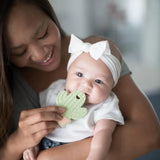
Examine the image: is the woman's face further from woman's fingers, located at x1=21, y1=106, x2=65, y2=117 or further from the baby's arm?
the baby's arm

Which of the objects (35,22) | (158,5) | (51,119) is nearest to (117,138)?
(51,119)

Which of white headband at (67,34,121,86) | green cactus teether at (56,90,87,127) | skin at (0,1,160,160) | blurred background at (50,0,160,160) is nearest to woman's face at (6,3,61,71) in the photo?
skin at (0,1,160,160)

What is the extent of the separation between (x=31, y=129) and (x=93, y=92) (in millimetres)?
305

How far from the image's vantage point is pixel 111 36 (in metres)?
3.53

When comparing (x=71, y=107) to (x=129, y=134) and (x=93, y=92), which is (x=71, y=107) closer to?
(x=93, y=92)

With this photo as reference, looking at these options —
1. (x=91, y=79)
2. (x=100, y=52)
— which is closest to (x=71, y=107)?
(x=91, y=79)

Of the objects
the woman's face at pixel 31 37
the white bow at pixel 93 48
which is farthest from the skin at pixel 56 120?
the white bow at pixel 93 48

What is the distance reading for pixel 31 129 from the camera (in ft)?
3.65

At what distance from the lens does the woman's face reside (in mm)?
1190

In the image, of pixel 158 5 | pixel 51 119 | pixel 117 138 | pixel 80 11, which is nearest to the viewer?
pixel 51 119

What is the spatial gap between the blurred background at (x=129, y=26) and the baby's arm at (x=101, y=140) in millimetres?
2134

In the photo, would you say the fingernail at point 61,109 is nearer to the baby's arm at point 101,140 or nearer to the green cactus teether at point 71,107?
the green cactus teether at point 71,107

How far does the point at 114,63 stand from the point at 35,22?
41cm

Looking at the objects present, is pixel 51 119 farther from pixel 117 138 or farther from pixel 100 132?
pixel 117 138
